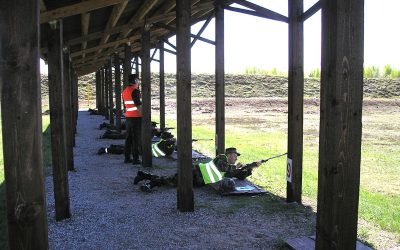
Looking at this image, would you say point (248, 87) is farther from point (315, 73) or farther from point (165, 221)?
point (165, 221)

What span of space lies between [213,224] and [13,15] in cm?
338

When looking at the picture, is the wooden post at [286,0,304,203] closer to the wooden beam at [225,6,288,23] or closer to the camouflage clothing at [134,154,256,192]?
the wooden beam at [225,6,288,23]

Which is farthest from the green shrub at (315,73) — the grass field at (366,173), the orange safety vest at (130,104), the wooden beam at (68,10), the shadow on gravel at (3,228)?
the shadow on gravel at (3,228)

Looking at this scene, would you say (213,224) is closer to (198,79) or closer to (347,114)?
(347,114)

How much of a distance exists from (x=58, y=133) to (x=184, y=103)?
153 cm

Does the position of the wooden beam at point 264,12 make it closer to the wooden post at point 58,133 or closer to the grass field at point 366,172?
the grass field at point 366,172

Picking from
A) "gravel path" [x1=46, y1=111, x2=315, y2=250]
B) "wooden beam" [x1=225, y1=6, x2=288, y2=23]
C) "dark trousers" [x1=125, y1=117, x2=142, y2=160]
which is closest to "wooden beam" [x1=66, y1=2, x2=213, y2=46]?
"wooden beam" [x1=225, y1=6, x2=288, y2=23]

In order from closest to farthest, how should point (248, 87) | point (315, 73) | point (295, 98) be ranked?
1. point (295, 98)
2. point (248, 87)
3. point (315, 73)

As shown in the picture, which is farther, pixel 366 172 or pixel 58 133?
pixel 366 172

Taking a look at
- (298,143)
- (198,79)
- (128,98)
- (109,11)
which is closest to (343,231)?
(298,143)

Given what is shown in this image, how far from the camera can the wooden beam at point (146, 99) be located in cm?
820

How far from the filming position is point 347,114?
8.31 ft

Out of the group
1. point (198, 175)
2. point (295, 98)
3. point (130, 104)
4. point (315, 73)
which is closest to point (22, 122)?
point (295, 98)

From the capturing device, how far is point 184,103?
529 cm
